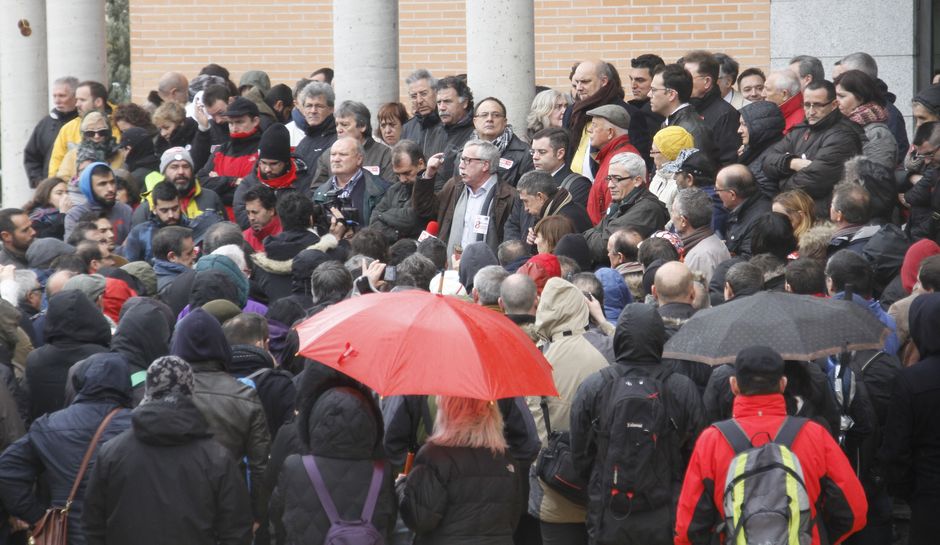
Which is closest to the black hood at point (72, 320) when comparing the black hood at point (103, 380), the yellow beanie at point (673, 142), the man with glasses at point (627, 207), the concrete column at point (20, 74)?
the black hood at point (103, 380)

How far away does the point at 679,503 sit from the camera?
244 inches

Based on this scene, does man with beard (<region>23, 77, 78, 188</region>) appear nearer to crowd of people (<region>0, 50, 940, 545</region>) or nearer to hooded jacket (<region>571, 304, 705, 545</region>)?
crowd of people (<region>0, 50, 940, 545</region>)

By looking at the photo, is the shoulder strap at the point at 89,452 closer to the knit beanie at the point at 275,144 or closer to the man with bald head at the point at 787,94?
the knit beanie at the point at 275,144

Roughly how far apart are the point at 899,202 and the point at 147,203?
5905 mm

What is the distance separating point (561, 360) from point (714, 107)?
5188 millimetres

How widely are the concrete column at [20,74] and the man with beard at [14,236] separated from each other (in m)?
5.17

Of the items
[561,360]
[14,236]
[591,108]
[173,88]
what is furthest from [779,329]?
[173,88]

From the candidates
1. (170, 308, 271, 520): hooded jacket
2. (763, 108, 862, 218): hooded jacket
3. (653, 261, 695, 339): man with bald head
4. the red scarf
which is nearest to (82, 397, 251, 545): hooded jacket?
(170, 308, 271, 520): hooded jacket

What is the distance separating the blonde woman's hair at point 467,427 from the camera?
6.40m

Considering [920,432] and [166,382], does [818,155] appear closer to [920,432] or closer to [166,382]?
[920,432]

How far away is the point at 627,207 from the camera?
10297 millimetres

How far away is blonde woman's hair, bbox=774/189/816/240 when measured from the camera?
9672mm

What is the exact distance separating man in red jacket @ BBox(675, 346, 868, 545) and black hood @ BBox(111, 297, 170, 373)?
3.16 m

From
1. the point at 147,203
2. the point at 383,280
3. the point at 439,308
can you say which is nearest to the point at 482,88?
the point at 147,203
